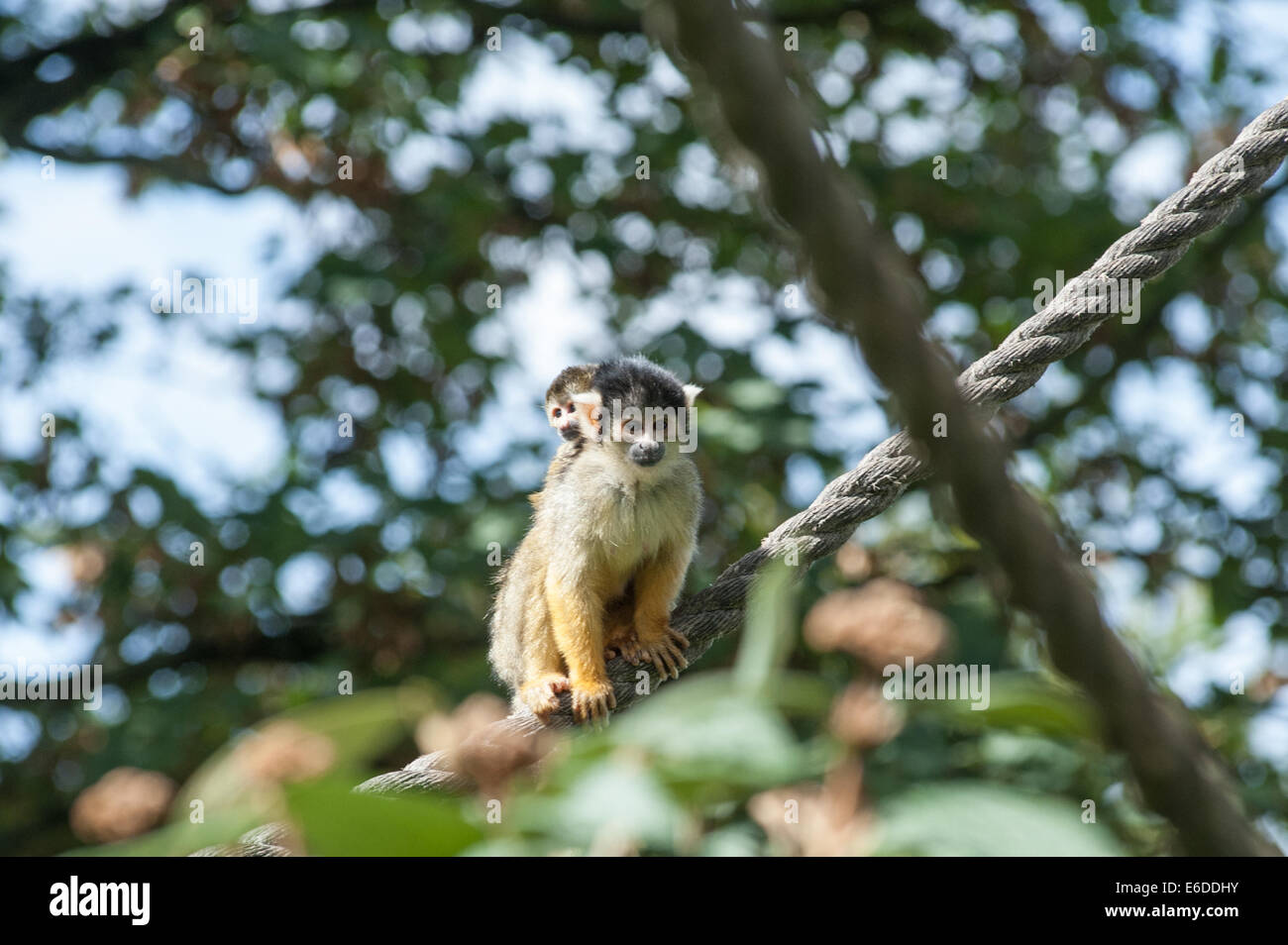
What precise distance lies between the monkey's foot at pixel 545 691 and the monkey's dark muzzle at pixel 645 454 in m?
0.69

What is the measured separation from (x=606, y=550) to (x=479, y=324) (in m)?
3.26

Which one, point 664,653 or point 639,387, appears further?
point 639,387

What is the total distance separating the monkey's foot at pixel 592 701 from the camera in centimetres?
332

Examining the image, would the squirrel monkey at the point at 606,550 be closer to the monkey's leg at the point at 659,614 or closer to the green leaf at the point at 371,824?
the monkey's leg at the point at 659,614

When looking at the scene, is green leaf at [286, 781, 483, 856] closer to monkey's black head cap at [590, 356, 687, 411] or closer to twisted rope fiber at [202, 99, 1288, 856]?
twisted rope fiber at [202, 99, 1288, 856]

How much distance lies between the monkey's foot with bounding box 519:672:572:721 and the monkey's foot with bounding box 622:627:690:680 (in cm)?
20

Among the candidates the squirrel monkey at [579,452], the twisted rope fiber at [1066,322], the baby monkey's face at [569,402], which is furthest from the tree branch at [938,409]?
the baby monkey's face at [569,402]

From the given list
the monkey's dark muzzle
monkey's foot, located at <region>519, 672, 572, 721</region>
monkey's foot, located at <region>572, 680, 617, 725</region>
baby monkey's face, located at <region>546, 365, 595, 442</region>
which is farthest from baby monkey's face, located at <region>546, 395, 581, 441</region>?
monkey's foot, located at <region>572, 680, 617, 725</region>

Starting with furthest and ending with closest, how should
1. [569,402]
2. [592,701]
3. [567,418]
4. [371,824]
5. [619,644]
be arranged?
1. [569,402]
2. [567,418]
3. [619,644]
4. [592,701]
5. [371,824]

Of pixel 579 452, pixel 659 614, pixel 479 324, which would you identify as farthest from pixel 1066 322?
pixel 479 324

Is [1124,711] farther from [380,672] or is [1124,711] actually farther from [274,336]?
[274,336]

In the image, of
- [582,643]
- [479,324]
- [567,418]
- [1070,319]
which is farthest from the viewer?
[479,324]

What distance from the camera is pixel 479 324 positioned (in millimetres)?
6668

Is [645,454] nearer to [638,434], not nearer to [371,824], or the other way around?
[638,434]
